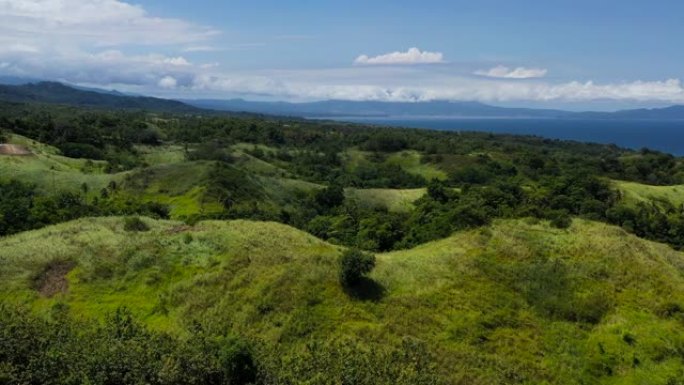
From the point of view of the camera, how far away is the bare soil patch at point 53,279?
3597cm

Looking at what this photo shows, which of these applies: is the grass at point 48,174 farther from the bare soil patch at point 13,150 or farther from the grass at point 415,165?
the grass at point 415,165

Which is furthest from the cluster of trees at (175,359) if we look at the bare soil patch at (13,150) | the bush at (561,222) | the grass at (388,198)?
the bare soil patch at (13,150)

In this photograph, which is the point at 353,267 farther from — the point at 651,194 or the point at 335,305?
the point at 651,194

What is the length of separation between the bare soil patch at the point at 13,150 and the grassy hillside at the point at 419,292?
237ft

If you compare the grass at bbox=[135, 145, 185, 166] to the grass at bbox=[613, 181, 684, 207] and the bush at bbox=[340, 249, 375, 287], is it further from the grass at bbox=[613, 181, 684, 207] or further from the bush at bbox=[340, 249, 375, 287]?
the bush at bbox=[340, 249, 375, 287]

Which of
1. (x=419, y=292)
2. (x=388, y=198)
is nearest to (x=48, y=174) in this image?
(x=388, y=198)

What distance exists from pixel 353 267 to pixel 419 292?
453cm

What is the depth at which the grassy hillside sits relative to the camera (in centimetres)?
3159

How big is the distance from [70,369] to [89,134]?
146685mm

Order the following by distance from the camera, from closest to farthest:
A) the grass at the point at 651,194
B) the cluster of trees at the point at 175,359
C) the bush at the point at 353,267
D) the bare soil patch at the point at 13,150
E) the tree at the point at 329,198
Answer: the cluster of trees at the point at 175,359 → the bush at the point at 353,267 → the bare soil patch at the point at 13,150 → the tree at the point at 329,198 → the grass at the point at 651,194

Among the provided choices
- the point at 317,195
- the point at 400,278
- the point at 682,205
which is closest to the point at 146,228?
the point at 400,278

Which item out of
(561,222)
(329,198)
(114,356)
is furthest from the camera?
(329,198)

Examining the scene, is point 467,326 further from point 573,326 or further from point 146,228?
point 146,228

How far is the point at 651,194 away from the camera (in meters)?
125
